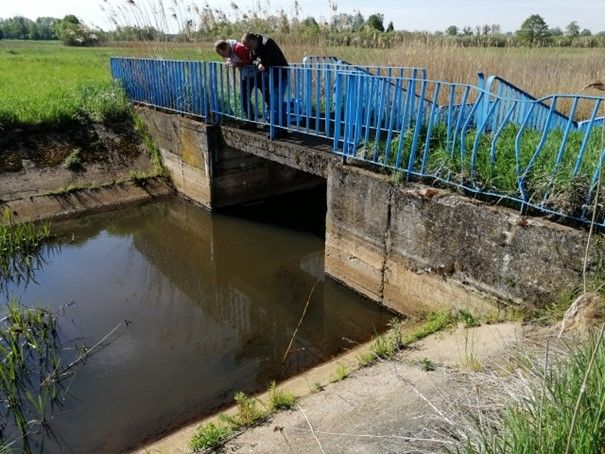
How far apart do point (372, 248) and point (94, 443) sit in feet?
11.6

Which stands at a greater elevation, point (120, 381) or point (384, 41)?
point (384, 41)

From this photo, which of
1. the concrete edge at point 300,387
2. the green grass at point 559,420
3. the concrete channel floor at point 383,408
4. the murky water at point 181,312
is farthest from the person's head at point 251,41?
the green grass at point 559,420

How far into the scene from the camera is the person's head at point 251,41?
687cm

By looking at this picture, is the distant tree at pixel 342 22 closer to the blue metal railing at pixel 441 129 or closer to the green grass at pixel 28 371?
the blue metal railing at pixel 441 129

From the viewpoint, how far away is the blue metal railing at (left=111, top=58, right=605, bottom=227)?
13.4 feet

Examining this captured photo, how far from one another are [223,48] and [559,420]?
6689 mm

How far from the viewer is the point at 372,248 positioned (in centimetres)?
579

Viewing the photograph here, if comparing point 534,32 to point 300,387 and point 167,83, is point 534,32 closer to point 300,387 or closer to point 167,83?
point 167,83

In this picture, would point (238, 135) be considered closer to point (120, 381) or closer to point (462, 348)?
point (120, 381)

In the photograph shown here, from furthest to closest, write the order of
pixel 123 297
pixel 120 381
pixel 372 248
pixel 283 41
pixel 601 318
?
pixel 283 41 → pixel 123 297 → pixel 372 248 → pixel 120 381 → pixel 601 318

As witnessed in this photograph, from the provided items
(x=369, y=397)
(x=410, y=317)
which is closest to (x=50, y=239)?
(x=410, y=317)

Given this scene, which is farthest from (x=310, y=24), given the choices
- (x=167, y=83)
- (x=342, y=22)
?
(x=167, y=83)

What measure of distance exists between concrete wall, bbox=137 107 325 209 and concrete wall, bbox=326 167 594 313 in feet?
11.0

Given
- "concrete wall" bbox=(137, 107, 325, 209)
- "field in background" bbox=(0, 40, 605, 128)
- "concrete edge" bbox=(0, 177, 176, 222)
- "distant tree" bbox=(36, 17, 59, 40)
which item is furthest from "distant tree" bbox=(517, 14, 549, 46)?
"distant tree" bbox=(36, 17, 59, 40)
